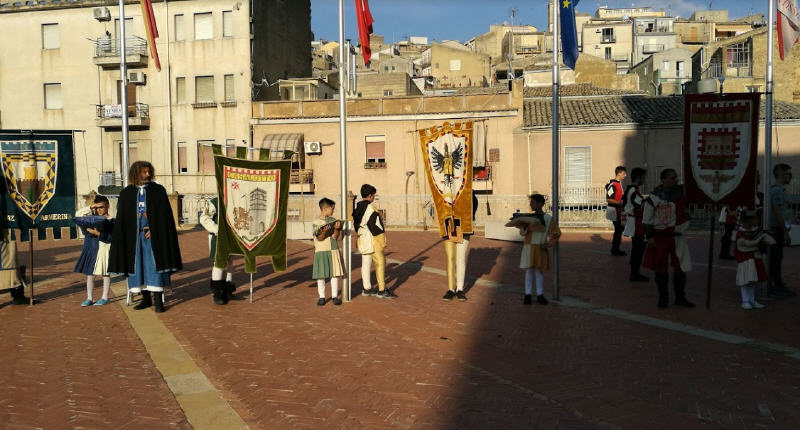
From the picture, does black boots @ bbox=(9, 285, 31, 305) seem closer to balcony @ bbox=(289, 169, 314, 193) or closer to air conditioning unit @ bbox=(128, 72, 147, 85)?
balcony @ bbox=(289, 169, 314, 193)

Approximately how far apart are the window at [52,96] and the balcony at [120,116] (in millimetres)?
2710

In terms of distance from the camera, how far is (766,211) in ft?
33.3

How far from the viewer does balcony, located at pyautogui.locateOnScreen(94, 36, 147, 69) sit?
33219mm

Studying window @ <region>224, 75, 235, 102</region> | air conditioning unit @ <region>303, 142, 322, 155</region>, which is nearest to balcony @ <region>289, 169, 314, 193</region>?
air conditioning unit @ <region>303, 142, 322, 155</region>

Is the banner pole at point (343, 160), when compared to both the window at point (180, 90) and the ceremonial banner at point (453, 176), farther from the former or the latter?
the window at point (180, 90)

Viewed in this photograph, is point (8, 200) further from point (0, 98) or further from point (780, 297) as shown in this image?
point (0, 98)

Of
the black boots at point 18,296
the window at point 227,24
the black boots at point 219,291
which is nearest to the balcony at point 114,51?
the window at point 227,24

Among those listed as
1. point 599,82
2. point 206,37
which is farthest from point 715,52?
point 206,37

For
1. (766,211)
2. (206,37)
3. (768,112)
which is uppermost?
(206,37)

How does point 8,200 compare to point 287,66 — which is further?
point 287,66

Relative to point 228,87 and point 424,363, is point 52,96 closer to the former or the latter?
point 228,87

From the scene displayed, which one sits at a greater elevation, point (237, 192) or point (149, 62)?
point (149, 62)

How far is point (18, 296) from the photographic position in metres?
9.88

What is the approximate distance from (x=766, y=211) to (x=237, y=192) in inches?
311
